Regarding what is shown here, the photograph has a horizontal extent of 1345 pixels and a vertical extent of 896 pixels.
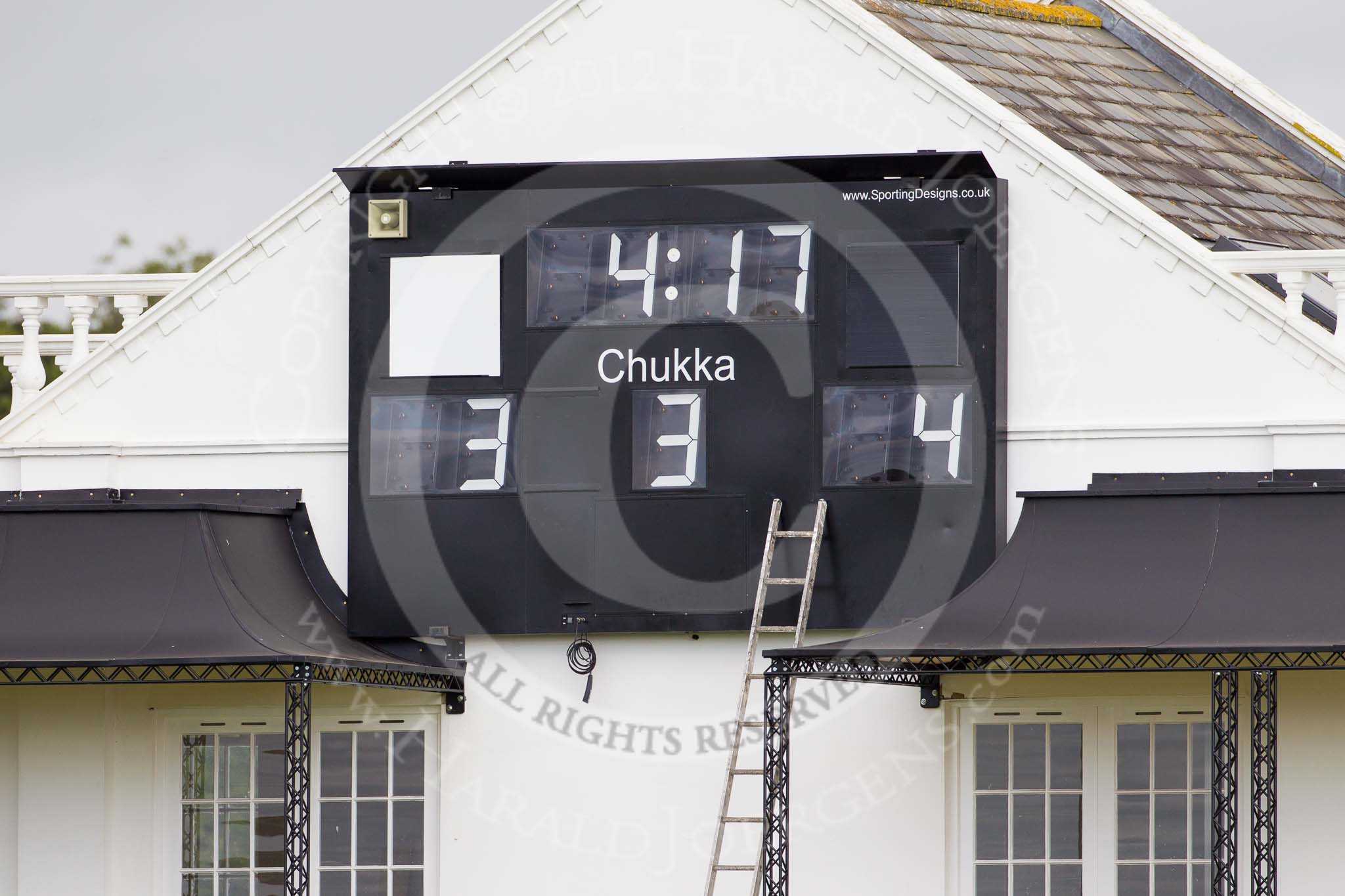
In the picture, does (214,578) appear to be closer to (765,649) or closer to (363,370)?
(363,370)

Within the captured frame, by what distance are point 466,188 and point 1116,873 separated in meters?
6.02

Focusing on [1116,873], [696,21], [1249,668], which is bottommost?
[1116,873]

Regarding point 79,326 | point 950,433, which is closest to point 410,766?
point 79,326

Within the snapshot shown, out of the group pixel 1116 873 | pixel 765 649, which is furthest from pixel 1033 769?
pixel 765 649

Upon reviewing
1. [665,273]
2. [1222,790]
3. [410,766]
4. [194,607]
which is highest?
[665,273]

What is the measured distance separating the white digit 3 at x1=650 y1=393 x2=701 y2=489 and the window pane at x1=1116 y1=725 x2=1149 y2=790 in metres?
3.17

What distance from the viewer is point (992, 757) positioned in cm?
1493

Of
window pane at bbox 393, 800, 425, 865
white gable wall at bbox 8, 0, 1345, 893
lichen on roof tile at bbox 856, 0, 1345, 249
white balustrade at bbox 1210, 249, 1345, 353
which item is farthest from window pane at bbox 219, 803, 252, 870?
white balustrade at bbox 1210, 249, 1345, 353

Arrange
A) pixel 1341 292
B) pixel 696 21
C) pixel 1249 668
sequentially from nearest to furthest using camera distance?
pixel 1249 668
pixel 1341 292
pixel 696 21

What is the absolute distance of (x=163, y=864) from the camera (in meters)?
15.5

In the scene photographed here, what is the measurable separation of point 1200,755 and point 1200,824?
436 mm

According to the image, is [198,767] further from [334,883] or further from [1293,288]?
[1293,288]

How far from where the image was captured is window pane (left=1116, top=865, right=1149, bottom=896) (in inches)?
577

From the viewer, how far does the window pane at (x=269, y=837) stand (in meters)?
15.5
